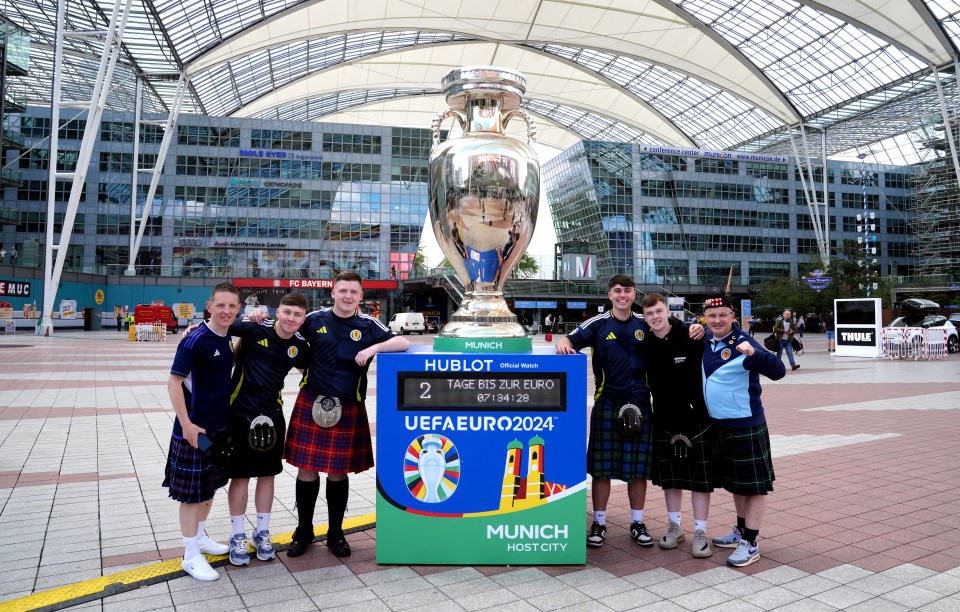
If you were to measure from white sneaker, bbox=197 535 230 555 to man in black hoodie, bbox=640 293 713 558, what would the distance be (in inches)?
110

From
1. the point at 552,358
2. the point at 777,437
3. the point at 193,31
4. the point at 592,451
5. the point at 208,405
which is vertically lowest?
the point at 777,437

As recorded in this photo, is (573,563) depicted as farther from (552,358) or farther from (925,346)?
(925,346)

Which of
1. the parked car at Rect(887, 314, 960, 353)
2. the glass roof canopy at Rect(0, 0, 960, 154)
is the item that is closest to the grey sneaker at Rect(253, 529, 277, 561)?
the parked car at Rect(887, 314, 960, 353)

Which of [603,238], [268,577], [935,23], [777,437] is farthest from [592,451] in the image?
[603,238]

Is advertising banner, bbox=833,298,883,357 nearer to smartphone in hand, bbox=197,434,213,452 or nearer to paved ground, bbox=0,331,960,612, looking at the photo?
paved ground, bbox=0,331,960,612

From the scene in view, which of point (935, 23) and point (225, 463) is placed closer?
point (225, 463)

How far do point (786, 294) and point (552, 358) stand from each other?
167ft

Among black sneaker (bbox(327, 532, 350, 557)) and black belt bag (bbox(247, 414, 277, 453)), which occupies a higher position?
black belt bag (bbox(247, 414, 277, 453))

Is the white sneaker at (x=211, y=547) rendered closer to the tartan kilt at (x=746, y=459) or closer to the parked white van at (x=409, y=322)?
the tartan kilt at (x=746, y=459)

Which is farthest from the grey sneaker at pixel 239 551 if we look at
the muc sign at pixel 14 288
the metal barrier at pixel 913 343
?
the muc sign at pixel 14 288

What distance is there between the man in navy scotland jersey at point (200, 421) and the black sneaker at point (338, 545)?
2.28ft

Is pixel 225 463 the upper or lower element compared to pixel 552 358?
lower

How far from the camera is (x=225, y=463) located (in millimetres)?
3809

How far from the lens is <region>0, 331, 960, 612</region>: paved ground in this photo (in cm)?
338
